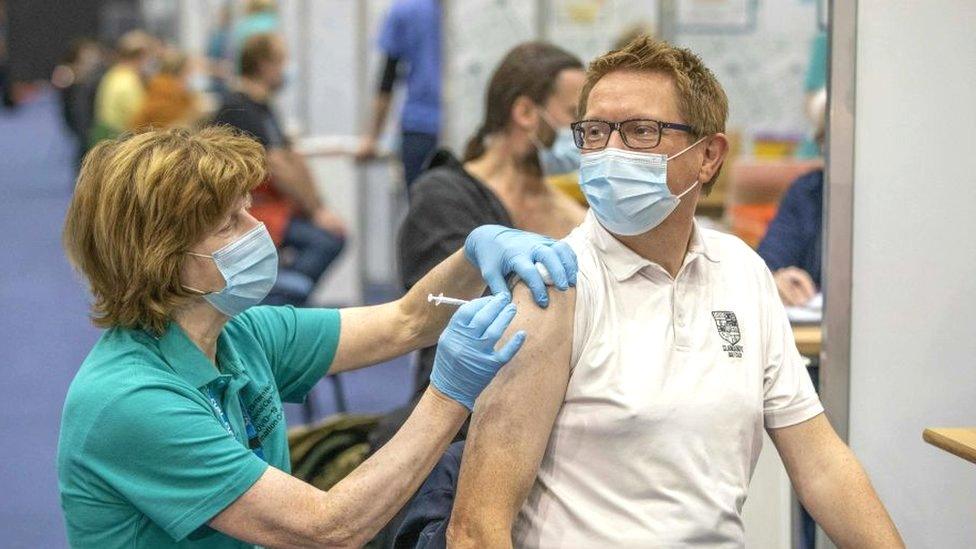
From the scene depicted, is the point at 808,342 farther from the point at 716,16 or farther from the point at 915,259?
the point at 716,16

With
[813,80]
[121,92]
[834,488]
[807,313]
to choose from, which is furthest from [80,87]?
[834,488]

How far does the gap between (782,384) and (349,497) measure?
0.62m

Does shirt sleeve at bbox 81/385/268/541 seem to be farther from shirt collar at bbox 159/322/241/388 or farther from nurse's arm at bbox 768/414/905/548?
nurse's arm at bbox 768/414/905/548

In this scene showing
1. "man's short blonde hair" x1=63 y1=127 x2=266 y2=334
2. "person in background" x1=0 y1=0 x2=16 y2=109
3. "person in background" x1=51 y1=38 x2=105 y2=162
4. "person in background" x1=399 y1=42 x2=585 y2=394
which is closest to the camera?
"man's short blonde hair" x1=63 y1=127 x2=266 y2=334

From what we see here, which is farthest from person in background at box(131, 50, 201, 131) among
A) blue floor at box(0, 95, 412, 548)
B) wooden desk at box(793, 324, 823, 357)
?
wooden desk at box(793, 324, 823, 357)

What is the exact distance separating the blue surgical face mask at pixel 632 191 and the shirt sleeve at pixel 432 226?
42.5 inches

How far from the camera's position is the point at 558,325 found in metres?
1.88

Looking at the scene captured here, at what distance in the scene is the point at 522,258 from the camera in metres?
1.91

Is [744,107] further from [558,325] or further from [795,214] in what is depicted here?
[558,325]

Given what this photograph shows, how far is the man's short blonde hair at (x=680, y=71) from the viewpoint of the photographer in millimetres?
2018

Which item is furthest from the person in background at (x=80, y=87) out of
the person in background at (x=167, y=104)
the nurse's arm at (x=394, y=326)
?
the nurse's arm at (x=394, y=326)

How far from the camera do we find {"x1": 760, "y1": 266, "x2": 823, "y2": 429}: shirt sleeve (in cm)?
204

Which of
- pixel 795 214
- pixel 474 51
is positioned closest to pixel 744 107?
pixel 474 51

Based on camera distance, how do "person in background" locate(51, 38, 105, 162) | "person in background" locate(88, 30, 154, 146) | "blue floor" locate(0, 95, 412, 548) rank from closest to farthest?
"blue floor" locate(0, 95, 412, 548)
"person in background" locate(88, 30, 154, 146)
"person in background" locate(51, 38, 105, 162)
